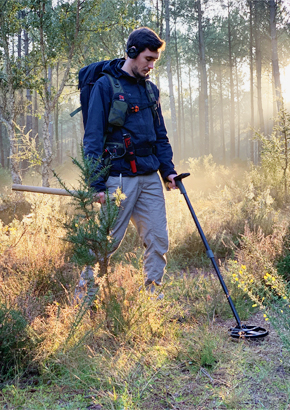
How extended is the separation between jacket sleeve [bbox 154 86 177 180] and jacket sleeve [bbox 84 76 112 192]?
0.65 m

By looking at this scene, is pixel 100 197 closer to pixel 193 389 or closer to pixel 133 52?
pixel 133 52

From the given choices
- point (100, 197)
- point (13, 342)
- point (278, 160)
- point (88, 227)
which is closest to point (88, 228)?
point (88, 227)

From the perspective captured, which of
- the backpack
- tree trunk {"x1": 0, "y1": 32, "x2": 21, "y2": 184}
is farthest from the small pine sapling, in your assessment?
tree trunk {"x1": 0, "y1": 32, "x2": 21, "y2": 184}

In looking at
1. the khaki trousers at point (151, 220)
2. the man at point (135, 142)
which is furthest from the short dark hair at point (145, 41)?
the khaki trousers at point (151, 220)

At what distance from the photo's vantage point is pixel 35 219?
506 centimetres

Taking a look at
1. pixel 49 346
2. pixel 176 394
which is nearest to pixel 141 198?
pixel 49 346

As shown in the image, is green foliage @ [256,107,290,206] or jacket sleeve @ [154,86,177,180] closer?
jacket sleeve @ [154,86,177,180]

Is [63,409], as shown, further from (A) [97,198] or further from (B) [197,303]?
(B) [197,303]

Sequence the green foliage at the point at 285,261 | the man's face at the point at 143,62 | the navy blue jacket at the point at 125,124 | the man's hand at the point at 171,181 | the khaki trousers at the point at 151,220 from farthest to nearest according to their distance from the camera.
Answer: the green foliage at the point at 285,261 → the man's hand at the point at 171,181 → the khaki trousers at the point at 151,220 → the man's face at the point at 143,62 → the navy blue jacket at the point at 125,124

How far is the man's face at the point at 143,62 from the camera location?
3139mm

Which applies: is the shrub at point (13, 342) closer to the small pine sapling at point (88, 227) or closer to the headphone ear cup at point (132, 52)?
the small pine sapling at point (88, 227)

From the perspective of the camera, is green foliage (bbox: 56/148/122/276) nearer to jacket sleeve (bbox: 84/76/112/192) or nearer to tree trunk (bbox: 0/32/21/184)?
jacket sleeve (bbox: 84/76/112/192)

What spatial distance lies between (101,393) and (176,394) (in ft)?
1.43

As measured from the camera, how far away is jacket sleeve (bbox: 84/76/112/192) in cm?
299
